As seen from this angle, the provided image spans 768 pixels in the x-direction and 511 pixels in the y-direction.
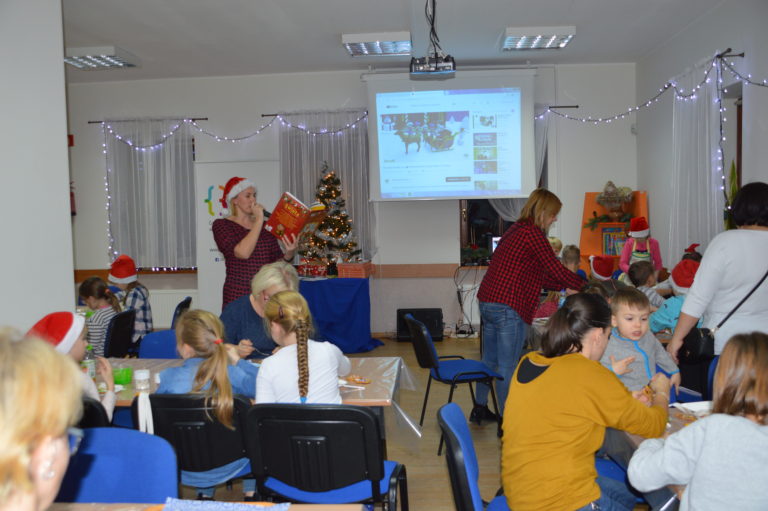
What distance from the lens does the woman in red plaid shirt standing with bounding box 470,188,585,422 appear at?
4.22 meters

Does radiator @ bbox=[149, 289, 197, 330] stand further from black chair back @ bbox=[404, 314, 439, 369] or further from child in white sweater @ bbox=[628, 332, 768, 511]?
child in white sweater @ bbox=[628, 332, 768, 511]

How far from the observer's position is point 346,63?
8.10 meters

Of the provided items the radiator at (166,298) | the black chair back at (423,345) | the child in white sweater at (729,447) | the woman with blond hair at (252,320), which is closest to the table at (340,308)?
the radiator at (166,298)

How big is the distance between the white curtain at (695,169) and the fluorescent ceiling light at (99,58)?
5820 millimetres

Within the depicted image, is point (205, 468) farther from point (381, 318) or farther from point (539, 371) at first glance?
point (381, 318)

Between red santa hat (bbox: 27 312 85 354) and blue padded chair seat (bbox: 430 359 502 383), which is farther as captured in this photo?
blue padded chair seat (bbox: 430 359 502 383)

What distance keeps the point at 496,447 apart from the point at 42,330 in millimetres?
2926

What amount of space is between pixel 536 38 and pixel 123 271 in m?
4.59

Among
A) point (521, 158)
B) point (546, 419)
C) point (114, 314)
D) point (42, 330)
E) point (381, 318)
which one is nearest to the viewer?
point (546, 419)

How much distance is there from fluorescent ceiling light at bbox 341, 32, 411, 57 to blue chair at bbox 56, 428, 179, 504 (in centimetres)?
536

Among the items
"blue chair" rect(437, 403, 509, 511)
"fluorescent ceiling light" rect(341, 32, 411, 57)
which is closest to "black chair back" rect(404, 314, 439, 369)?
"blue chair" rect(437, 403, 509, 511)

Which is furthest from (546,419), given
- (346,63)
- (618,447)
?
(346,63)

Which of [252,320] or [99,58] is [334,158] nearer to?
[99,58]

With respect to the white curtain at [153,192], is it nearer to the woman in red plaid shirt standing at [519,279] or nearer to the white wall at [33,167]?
the white wall at [33,167]
